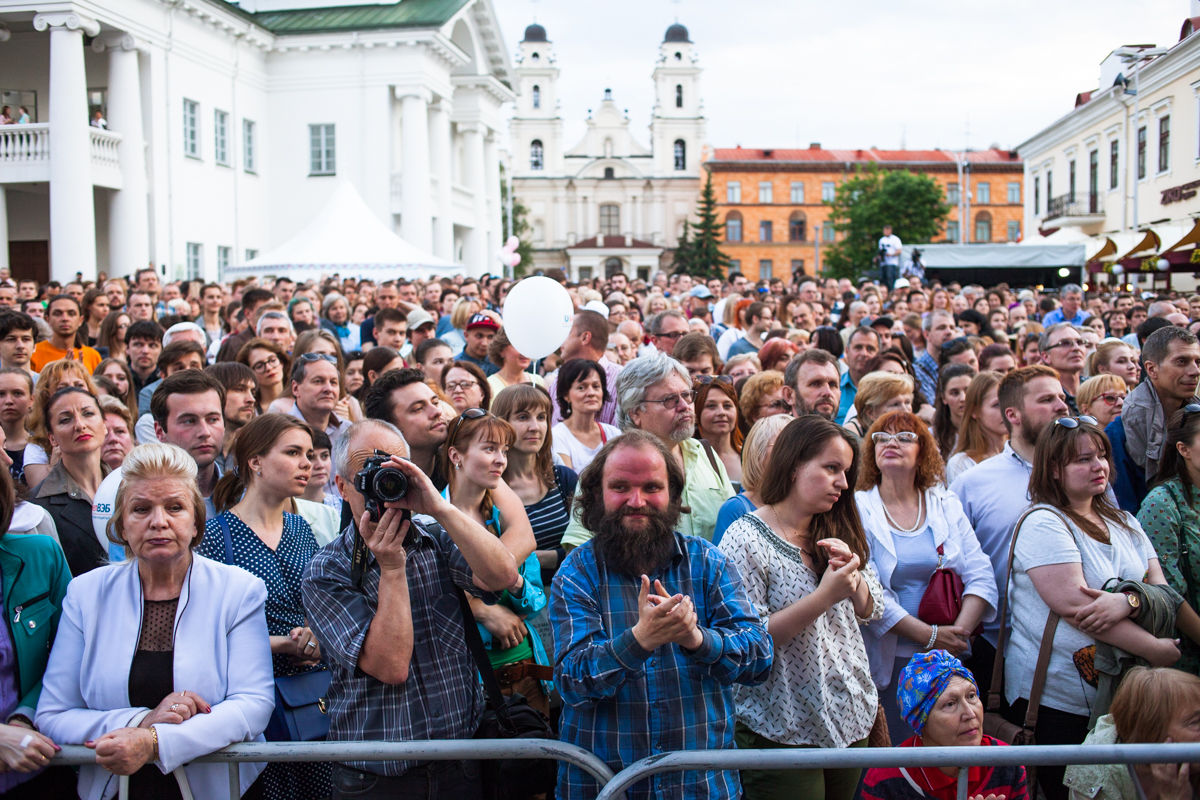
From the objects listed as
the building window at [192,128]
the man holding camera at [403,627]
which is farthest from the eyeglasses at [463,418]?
the building window at [192,128]

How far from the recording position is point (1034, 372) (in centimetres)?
534

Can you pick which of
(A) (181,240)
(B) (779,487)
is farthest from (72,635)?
(A) (181,240)

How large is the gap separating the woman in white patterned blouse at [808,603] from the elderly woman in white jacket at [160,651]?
71.0 inches

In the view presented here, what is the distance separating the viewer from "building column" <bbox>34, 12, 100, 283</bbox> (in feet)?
75.0

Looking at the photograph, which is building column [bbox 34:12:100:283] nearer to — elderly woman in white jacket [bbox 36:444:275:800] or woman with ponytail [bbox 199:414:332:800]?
woman with ponytail [bbox 199:414:332:800]

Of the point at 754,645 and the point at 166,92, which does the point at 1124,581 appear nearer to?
the point at 754,645

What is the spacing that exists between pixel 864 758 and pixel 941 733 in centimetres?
98

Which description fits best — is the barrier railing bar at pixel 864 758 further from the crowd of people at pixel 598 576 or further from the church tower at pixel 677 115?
the church tower at pixel 677 115

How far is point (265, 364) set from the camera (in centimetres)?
677

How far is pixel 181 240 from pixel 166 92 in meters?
3.91

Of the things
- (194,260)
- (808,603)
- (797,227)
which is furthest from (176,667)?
(797,227)

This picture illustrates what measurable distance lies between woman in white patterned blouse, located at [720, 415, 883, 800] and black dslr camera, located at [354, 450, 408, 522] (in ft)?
4.61

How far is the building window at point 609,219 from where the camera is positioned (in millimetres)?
104688

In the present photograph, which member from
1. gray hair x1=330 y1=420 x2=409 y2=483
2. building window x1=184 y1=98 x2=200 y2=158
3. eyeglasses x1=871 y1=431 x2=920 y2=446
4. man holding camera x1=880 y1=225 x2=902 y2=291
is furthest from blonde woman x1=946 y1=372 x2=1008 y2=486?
building window x1=184 y1=98 x2=200 y2=158
